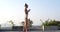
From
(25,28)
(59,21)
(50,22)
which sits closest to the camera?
(25,28)

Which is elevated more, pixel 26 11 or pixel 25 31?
pixel 26 11

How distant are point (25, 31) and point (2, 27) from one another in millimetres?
34384

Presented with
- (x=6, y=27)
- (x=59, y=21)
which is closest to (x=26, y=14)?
(x=6, y=27)

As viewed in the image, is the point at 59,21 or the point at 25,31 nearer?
the point at 25,31

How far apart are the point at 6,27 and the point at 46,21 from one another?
55.1 feet

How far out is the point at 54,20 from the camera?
169 feet

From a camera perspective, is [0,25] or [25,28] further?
[0,25]

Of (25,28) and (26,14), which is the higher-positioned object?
(26,14)

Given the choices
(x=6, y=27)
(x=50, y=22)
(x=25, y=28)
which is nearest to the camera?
(x=25, y=28)

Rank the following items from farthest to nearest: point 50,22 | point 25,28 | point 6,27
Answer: point 50,22
point 6,27
point 25,28

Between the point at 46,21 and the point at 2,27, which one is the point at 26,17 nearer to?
the point at 2,27

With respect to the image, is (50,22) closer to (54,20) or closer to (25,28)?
(54,20)

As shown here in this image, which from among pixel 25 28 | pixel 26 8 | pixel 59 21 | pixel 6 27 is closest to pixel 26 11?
pixel 26 8

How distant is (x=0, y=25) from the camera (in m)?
36.3
